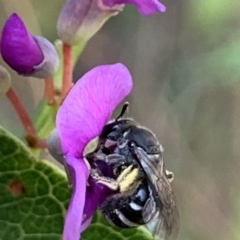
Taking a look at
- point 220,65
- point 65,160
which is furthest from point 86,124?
point 220,65

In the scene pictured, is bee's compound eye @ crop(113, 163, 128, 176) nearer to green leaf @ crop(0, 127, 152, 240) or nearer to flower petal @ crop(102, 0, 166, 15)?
green leaf @ crop(0, 127, 152, 240)

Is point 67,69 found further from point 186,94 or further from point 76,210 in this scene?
point 186,94

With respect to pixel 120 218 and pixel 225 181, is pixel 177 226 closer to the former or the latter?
pixel 120 218

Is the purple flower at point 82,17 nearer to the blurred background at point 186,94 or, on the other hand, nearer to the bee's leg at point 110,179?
the bee's leg at point 110,179

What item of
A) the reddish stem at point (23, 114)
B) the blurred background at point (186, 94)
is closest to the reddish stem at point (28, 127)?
the reddish stem at point (23, 114)

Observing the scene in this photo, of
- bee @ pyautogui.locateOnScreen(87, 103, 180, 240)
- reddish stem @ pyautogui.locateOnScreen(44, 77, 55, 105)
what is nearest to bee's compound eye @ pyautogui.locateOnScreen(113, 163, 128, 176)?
bee @ pyautogui.locateOnScreen(87, 103, 180, 240)

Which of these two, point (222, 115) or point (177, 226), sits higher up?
point (177, 226)

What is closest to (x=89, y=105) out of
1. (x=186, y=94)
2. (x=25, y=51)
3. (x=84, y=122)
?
(x=84, y=122)
